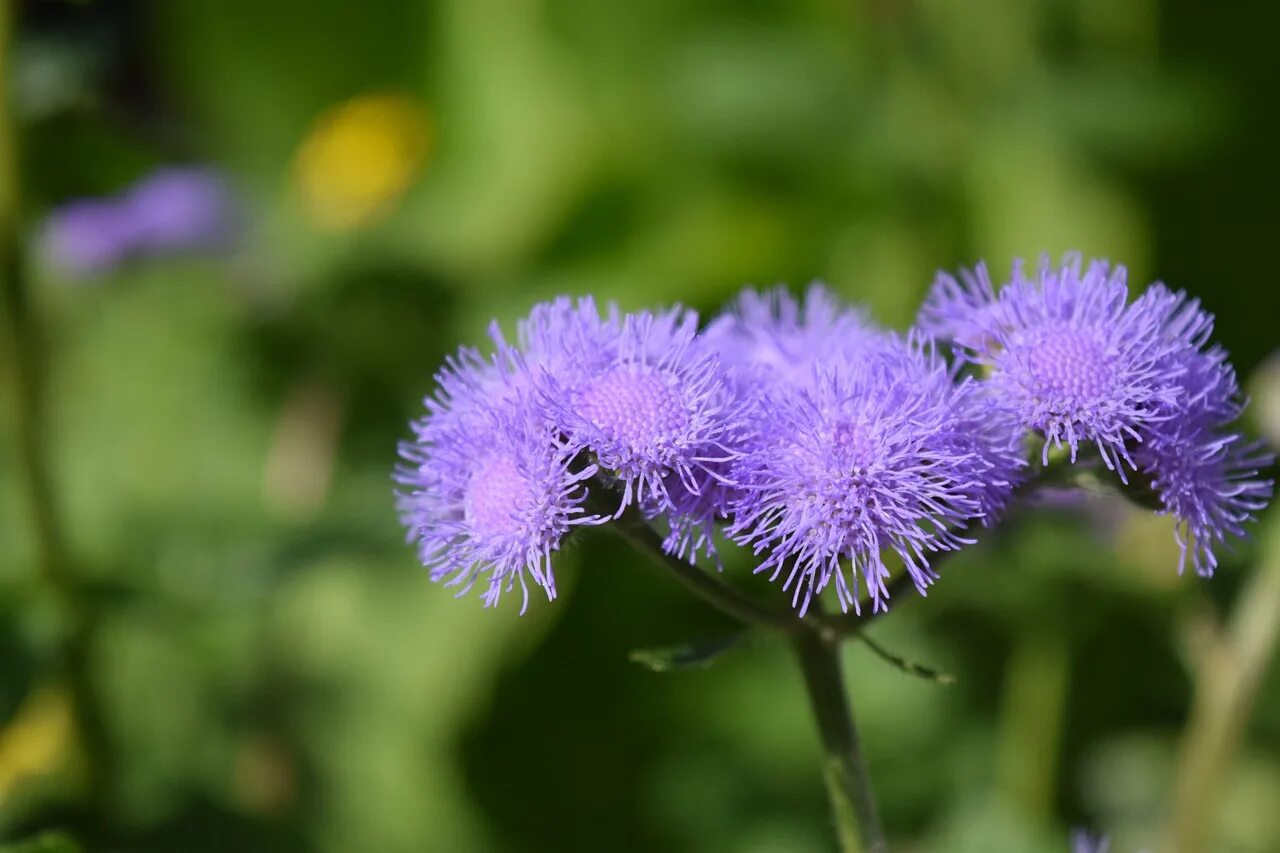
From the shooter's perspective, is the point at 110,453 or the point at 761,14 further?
the point at 761,14

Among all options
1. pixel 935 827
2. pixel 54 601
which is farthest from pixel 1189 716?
pixel 54 601

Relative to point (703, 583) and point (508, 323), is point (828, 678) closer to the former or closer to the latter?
point (703, 583)

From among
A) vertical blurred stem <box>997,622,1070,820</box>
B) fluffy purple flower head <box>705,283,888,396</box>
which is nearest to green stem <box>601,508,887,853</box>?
fluffy purple flower head <box>705,283,888,396</box>

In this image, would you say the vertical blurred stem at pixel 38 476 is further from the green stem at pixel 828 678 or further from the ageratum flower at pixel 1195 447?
the ageratum flower at pixel 1195 447

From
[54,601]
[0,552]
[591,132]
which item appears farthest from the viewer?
[591,132]

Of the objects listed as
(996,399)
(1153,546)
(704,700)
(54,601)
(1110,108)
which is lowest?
(54,601)

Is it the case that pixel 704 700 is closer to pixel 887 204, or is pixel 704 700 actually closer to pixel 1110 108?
pixel 887 204

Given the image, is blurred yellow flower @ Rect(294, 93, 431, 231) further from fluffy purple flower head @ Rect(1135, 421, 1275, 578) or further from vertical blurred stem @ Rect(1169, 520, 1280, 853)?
fluffy purple flower head @ Rect(1135, 421, 1275, 578)
